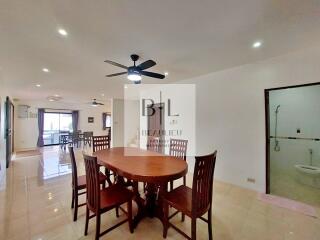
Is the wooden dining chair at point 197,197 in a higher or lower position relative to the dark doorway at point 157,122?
lower

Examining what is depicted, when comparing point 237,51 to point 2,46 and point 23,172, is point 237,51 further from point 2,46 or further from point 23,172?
point 23,172

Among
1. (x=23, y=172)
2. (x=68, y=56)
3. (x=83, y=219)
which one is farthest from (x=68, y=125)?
(x=83, y=219)

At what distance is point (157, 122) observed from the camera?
5488 mm

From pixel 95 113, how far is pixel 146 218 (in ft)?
30.2

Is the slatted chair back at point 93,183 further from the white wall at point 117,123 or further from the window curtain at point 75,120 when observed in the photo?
the window curtain at point 75,120

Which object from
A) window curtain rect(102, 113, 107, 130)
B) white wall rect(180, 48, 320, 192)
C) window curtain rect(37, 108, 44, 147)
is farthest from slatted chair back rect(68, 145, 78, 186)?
window curtain rect(102, 113, 107, 130)

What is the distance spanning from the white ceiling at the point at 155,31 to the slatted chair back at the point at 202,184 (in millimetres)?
1500

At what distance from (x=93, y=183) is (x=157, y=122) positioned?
3.77 metres

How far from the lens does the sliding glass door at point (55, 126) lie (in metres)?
8.77

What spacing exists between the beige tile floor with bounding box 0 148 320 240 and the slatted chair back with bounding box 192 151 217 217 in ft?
1.60

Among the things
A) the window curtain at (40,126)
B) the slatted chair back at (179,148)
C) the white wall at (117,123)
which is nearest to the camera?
the slatted chair back at (179,148)

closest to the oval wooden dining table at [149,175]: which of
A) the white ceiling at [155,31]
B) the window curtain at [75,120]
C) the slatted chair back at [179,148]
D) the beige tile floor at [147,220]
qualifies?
the beige tile floor at [147,220]

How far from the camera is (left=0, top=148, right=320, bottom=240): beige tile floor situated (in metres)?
1.94

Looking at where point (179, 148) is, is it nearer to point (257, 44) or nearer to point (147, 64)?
point (147, 64)
